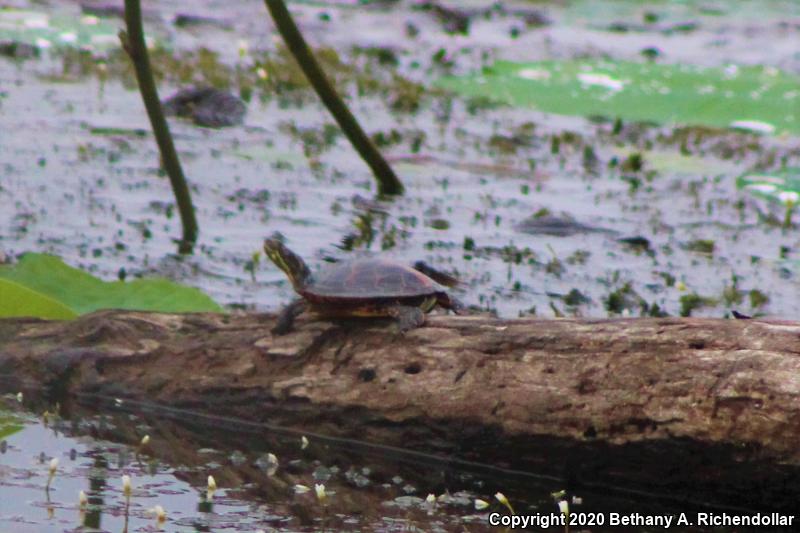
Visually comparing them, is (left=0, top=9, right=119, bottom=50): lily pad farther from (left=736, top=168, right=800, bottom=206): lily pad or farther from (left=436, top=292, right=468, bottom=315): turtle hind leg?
(left=436, top=292, right=468, bottom=315): turtle hind leg

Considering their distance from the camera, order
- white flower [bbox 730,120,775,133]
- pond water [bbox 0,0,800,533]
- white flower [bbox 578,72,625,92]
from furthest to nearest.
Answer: white flower [bbox 578,72,625,92] < white flower [bbox 730,120,775,133] < pond water [bbox 0,0,800,533]

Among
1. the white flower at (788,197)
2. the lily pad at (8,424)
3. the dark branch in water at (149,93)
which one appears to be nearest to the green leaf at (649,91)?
the white flower at (788,197)

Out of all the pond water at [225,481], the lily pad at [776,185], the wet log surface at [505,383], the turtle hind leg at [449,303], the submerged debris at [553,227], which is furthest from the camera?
the lily pad at [776,185]

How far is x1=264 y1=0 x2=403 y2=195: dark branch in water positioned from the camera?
A: 6145mm

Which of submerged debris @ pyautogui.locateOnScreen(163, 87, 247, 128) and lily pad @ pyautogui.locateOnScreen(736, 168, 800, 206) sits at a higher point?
submerged debris @ pyautogui.locateOnScreen(163, 87, 247, 128)

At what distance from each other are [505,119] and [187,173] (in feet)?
11.7

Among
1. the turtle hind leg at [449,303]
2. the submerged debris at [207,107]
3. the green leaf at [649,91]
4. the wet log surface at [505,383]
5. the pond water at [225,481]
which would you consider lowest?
the pond water at [225,481]

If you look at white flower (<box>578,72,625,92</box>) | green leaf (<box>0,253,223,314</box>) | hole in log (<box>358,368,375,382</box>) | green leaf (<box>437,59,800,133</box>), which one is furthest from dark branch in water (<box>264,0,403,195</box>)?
white flower (<box>578,72,625,92</box>)

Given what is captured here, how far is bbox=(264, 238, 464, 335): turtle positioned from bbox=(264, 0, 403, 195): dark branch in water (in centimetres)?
177

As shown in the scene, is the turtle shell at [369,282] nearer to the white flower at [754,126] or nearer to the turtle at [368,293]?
the turtle at [368,293]

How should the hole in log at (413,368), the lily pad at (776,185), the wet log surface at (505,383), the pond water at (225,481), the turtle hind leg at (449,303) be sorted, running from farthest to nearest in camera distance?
the lily pad at (776,185), the turtle hind leg at (449,303), the hole in log at (413,368), the wet log surface at (505,383), the pond water at (225,481)

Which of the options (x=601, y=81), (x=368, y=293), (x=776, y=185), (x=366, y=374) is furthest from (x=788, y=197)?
(x=366, y=374)

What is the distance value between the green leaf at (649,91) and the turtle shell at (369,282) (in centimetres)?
602

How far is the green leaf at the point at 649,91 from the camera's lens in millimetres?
10469
